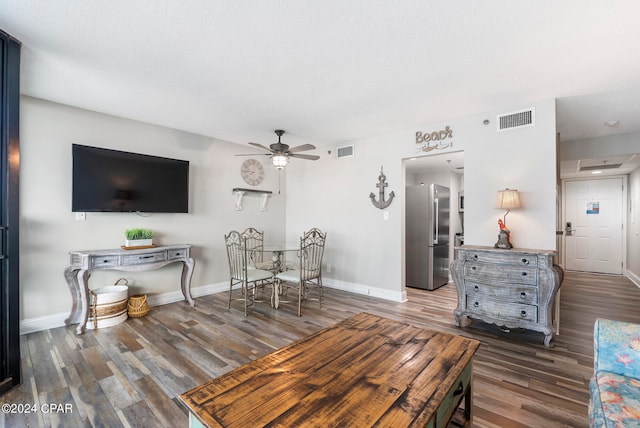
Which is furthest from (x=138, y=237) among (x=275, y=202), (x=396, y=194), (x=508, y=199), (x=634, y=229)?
(x=634, y=229)

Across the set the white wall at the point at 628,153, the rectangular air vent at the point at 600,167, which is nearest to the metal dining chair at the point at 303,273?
the white wall at the point at 628,153

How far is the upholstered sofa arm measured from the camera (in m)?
1.44

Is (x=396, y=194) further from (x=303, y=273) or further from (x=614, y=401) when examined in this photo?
(x=614, y=401)

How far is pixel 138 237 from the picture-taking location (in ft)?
11.7

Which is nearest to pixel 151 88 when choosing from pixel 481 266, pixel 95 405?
pixel 95 405

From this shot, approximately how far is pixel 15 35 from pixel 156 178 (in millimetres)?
2019

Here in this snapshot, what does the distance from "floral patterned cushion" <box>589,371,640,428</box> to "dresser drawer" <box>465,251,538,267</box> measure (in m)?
1.47

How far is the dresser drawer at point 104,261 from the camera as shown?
3.03m

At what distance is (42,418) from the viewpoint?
174 cm

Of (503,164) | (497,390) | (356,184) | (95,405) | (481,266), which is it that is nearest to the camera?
(95,405)

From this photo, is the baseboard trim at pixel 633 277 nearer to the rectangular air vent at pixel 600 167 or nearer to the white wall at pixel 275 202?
the rectangular air vent at pixel 600 167

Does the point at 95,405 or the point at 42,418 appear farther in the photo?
the point at 95,405

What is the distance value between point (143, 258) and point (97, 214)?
793 millimetres

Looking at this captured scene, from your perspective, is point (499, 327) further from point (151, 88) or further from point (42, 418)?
point (151, 88)
